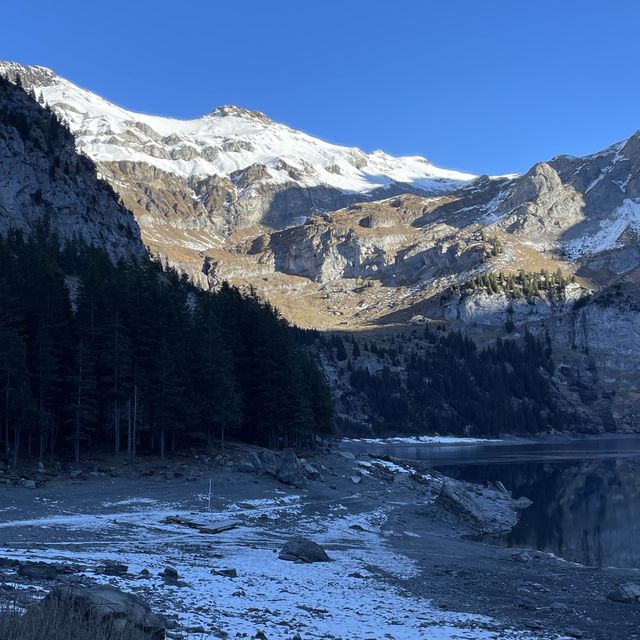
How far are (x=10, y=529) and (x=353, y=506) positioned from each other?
24.6 meters

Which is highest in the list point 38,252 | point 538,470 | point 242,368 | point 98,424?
point 38,252

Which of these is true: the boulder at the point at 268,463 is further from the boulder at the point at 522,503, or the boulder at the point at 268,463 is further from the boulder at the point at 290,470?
the boulder at the point at 522,503

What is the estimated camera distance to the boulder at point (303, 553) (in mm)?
26719

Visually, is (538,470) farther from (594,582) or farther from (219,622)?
(219,622)

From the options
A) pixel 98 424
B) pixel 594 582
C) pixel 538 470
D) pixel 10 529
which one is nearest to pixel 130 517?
pixel 10 529

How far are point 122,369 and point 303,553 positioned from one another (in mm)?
30573

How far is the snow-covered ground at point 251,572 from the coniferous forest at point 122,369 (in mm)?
14924

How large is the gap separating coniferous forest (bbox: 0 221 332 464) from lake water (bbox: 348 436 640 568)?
85.7ft

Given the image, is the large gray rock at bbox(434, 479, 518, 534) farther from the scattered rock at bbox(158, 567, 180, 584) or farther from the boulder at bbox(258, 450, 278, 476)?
the scattered rock at bbox(158, 567, 180, 584)

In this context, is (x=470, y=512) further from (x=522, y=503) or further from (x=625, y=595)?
(x=625, y=595)

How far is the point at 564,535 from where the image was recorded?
47.0 metres

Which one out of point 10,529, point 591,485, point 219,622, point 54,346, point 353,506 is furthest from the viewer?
point 591,485

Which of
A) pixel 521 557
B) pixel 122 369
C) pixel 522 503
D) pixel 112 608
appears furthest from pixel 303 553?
pixel 522 503

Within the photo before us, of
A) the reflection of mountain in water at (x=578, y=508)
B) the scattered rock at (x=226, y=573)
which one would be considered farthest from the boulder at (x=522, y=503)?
the scattered rock at (x=226, y=573)
